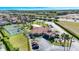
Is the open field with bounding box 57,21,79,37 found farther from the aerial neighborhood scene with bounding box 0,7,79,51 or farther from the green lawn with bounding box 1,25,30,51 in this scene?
the green lawn with bounding box 1,25,30,51

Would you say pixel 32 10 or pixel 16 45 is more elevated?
pixel 32 10

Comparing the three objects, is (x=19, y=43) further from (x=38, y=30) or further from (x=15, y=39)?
(x=38, y=30)

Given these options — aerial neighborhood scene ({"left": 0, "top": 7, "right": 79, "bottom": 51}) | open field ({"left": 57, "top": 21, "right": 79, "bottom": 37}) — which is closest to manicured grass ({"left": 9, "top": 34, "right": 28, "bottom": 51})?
aerial neighborhood scene ({"left": 0, "top": 7, "right": 79, "bottom": 51})

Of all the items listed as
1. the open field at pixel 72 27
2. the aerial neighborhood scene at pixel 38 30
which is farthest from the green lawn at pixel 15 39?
the open field at pixel 72 27

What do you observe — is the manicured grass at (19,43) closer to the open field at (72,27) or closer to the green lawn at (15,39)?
the green lawn at (15,39)

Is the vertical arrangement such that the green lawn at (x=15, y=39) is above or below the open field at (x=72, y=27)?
below
